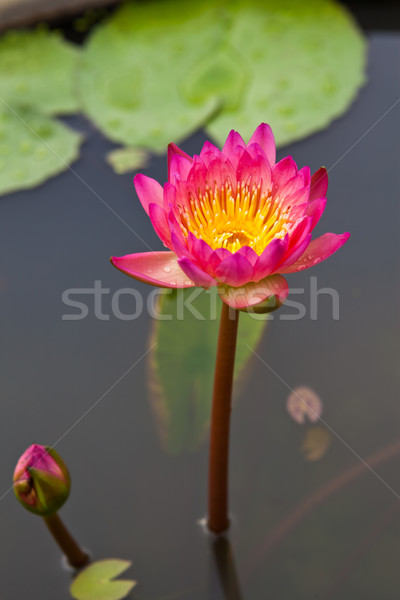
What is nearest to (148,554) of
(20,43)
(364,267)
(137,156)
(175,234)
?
(175,234)

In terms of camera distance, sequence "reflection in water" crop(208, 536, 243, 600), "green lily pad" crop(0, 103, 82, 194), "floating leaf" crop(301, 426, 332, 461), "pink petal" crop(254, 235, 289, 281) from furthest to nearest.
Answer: "green lily pad" crop(0, 103, 82, 194), "floating leaf" crop(301, 426, 332, 461), "reflection in water" crop(208, 536, 243, 600), "pink petal" crop(254, 235, 289, 281)

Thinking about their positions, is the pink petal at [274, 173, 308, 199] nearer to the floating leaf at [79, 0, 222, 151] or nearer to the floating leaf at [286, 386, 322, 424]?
the floating leaf at [286, 386, 322, 424]

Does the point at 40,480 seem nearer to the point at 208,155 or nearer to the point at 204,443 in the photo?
the point at 204,443

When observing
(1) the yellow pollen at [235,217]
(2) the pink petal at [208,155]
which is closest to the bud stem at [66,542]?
(1) the yellow pollen at [235,217]

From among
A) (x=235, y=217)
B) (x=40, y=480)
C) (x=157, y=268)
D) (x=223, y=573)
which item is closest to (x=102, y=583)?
(x=223, y=573)

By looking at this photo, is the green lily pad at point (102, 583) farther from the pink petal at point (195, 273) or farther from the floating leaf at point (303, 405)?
the pink petal at point (195, 273)

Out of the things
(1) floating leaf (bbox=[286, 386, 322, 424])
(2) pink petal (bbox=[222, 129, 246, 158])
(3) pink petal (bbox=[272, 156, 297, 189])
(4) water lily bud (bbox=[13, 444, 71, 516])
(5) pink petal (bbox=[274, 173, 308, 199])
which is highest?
(2) pink petal (bbox=[222, 129, 246, 158])

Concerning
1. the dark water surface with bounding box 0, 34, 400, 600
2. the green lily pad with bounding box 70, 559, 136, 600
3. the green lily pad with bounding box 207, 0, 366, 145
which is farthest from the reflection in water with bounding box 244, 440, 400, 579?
the green lily pad with bounding box 207, 0, 366, 145
